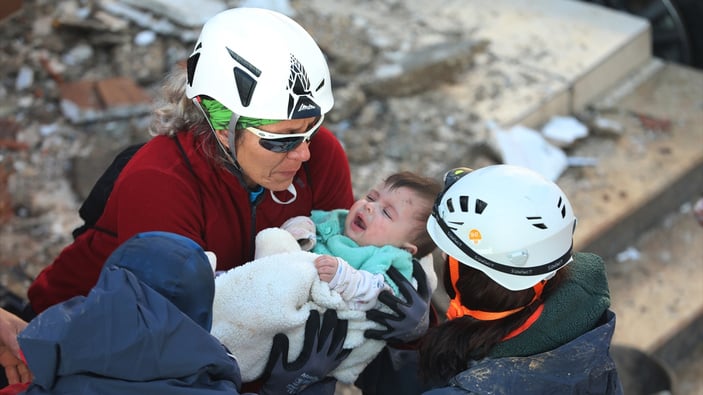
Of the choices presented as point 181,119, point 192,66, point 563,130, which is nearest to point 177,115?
point 181,119

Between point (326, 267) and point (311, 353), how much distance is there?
0.27 m

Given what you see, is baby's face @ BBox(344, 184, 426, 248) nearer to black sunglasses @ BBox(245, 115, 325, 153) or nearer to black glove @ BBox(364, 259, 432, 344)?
black glove @ BBox(364, 259, 432, 344)

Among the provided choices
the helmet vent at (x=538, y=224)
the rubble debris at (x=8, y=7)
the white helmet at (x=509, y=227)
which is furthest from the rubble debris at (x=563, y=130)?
the rubble debris at (x=8, y=7)

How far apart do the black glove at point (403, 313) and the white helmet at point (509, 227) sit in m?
0.26

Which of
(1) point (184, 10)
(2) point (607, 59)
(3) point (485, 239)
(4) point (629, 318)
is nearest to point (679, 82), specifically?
(2) point (607, 59)

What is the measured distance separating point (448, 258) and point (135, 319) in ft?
3.37

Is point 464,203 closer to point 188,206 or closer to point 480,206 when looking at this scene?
point 480,206

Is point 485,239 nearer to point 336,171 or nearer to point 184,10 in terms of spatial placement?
point 336,171

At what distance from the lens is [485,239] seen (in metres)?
2.54

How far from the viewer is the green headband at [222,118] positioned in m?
2.80

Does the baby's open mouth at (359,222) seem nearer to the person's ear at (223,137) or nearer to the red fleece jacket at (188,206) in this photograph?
the red fleece jacket at (188,206)

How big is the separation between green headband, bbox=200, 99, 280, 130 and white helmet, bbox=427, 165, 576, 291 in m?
0.66

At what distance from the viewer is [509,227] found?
2.54m

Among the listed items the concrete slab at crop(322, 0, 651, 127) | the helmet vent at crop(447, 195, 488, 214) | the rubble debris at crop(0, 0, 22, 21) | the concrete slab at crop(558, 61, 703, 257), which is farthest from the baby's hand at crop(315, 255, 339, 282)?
the rubble debris at crop(0, 0, 22, 21)
